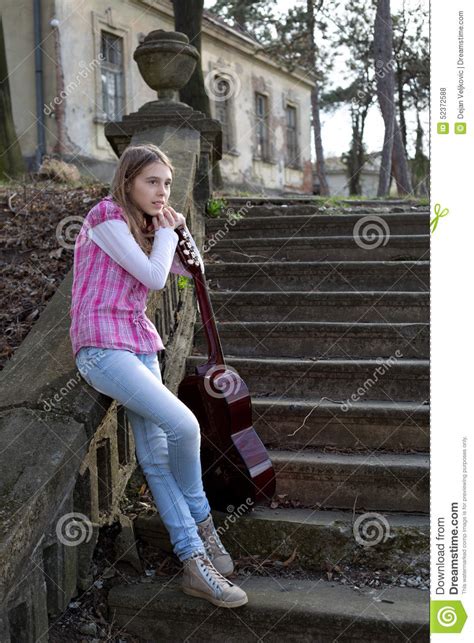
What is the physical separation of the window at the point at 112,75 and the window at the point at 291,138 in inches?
310

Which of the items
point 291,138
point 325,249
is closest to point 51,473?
point 325,249

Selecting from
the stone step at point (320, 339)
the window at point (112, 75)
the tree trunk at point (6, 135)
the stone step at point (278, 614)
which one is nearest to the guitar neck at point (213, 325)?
the stone step at point (278, 614)

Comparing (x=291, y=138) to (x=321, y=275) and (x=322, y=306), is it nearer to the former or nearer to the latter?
(x=321, y=275)

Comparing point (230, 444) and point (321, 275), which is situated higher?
point (321, 275)

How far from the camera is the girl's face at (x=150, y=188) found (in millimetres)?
2924

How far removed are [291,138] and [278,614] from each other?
22631 mm

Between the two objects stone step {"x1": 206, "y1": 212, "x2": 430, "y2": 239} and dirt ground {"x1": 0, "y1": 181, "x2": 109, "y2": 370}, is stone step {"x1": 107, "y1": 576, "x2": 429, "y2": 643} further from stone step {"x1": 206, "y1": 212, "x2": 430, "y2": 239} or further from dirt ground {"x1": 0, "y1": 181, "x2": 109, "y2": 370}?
stone step {"x1": 206, "y1": 212, "x2": 430, "y2": 239}

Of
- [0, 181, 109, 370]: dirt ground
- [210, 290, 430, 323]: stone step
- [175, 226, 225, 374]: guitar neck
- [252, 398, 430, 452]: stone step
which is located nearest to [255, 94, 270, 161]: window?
[0, 181, 109, 370]: dirt ground

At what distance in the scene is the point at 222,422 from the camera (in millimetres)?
3178

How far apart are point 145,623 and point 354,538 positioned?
3.01ft

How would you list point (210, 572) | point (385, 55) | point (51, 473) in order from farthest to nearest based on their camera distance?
point (385, 55) < point (210, 572) < point (51, 473)

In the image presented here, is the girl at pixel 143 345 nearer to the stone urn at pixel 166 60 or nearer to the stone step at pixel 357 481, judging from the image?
the stone step at pixel 357 481

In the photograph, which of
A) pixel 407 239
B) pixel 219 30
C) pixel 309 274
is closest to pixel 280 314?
pixel 309 274
